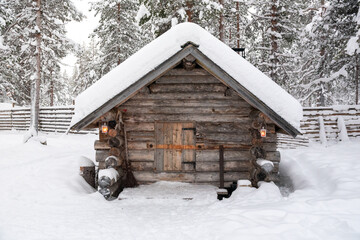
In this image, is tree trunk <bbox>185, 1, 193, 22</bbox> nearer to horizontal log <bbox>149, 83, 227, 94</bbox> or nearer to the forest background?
the forest background

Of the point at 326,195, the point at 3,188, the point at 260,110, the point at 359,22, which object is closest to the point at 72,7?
the point at 3,188

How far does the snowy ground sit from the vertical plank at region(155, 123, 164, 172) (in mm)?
534

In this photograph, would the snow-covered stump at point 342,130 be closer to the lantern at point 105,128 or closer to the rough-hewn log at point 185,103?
the rough-hewn log at point 185,103

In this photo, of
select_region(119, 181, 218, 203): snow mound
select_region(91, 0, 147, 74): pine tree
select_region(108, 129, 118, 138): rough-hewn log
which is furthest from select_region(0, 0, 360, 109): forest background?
select_region(119, 181, 218, 203): snow mound

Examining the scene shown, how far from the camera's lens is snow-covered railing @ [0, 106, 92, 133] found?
57.3 feet

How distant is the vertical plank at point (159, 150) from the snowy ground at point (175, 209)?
534 mm

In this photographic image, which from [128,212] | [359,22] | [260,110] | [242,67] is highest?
[359,22]

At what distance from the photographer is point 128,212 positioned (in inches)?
215

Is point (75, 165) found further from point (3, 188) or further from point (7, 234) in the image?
point (7, 234)

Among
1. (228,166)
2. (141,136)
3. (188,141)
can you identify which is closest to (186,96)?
(188,141)

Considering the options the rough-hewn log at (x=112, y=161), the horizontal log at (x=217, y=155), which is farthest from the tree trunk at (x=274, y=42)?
the rough-hewn log at (x=112, y=161)

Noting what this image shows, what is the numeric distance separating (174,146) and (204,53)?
3.02 m

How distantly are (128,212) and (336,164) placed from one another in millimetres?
6683

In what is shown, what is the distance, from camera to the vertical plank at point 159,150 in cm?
748
